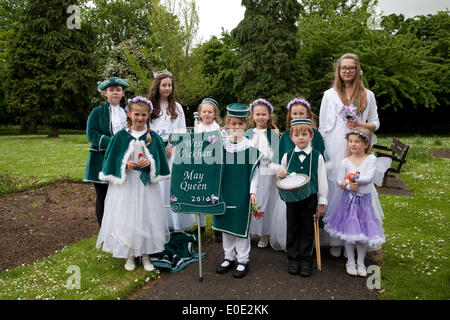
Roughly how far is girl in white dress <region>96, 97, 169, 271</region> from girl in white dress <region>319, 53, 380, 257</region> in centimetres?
219

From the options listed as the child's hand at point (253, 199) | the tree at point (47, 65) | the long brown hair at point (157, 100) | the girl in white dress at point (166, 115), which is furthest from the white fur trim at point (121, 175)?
the tree at point (47, 65)

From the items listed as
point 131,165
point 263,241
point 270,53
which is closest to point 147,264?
point 131,165

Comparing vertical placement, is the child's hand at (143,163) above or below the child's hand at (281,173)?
above

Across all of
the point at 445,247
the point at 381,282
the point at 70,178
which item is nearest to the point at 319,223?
the point at 381,282

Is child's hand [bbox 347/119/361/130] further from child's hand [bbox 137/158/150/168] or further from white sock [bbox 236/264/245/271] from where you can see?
child's hand [bbox 137/158/150/168]

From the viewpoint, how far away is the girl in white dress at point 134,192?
401cm

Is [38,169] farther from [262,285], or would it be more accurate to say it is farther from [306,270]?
[306,270]

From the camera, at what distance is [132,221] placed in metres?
4.00

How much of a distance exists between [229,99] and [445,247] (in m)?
27.7

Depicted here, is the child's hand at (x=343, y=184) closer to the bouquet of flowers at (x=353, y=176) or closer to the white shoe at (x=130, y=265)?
the bouquet of flowers at (x=353, y=176)

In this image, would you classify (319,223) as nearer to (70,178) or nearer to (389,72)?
(70,178)

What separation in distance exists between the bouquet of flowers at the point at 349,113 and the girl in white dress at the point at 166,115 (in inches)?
88.5

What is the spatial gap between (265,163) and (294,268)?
1461 mm

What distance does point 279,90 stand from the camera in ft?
75.5
